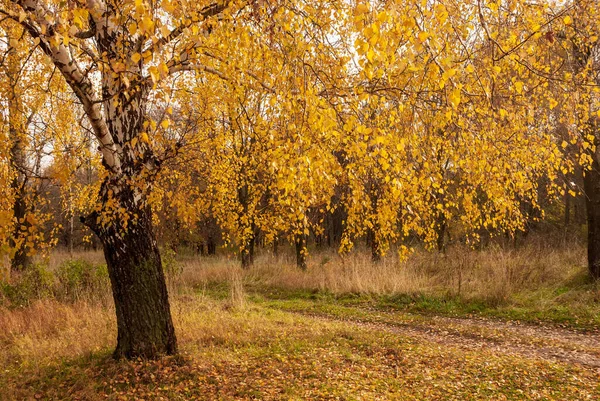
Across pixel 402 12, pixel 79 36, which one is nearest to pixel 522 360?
pixel 402 12

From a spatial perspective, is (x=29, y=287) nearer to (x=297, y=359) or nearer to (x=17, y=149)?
(x=17, y=149)

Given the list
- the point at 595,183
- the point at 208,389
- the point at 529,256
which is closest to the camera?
the point at 208,389

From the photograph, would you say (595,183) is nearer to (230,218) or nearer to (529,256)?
(529,256)

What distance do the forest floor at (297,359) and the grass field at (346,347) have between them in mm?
18

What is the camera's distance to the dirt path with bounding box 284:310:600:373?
6.44m

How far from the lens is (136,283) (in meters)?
5.29

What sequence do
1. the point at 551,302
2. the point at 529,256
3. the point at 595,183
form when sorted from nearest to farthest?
the point at 551,302 < the point at 595,183 < the point at 529,256

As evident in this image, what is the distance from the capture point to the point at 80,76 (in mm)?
4230

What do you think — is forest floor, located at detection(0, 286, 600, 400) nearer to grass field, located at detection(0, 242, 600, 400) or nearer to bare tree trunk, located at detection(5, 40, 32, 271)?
grass field, located at detection(0, 242, 600, 400)

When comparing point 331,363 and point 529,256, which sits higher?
point 529,256

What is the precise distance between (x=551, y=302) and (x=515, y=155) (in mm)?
5183

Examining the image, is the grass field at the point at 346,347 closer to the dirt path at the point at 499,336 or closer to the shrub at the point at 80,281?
the dirt path at the point at 499,336

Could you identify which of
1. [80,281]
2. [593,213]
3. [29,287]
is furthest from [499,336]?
[29,287]

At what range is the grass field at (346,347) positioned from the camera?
496 cm
